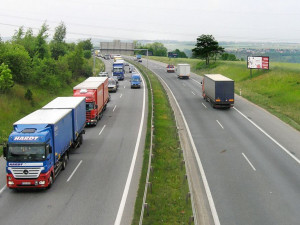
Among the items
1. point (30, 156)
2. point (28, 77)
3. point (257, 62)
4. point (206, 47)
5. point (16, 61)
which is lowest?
point (30, 156)

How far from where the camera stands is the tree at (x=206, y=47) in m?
99.1

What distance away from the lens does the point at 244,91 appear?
60875mm

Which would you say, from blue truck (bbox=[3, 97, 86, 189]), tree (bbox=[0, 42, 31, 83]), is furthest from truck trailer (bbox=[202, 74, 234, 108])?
blue truck (bbox=[3, 97, 86, 189])

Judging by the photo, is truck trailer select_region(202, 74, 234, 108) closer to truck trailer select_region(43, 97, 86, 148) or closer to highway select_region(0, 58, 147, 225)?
highway select_region(0, 58, 147, 225)

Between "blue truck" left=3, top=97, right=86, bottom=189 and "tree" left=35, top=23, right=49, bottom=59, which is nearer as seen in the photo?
"blue truck" left=3, top=97, right=86, bottom=189

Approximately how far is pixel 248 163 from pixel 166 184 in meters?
7.20

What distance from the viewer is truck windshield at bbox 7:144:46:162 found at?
19625 mm

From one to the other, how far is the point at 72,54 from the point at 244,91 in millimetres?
32990

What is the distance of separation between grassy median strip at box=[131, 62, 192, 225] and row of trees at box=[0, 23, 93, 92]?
1781cm

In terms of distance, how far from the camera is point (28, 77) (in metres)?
47.2

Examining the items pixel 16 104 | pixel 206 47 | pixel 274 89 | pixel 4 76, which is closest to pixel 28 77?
pixel 16 104

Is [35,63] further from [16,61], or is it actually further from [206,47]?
[206,47]

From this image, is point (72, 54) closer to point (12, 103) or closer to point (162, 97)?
point (162, 97)

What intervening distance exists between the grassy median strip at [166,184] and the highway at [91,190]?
855mm
